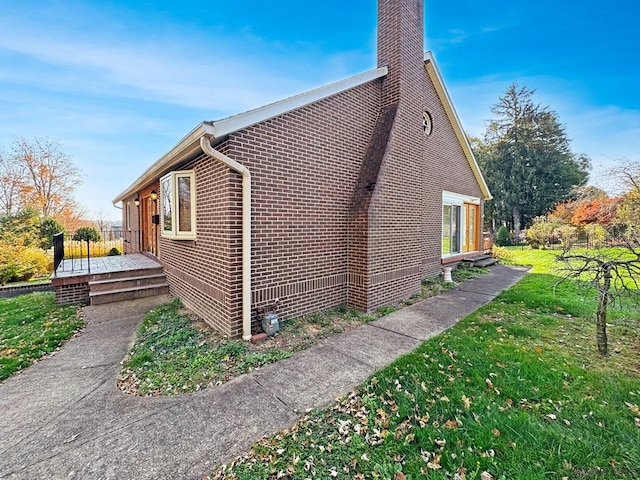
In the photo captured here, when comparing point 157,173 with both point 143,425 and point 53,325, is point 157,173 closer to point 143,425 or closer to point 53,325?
point 53,325

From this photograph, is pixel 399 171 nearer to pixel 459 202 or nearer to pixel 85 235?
pixel 459 202

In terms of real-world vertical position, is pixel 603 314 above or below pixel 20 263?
above

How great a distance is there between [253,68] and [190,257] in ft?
29.0

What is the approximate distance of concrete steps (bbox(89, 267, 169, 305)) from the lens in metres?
6.88

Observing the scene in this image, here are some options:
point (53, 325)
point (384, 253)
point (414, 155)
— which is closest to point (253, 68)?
point (414, 155)

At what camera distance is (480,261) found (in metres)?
12.0

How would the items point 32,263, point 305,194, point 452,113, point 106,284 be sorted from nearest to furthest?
1. point 305,194
2. point 106,284
3. point 452,113
4. point 32,263

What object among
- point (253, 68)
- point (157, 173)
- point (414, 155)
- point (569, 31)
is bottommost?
point (157, 173)

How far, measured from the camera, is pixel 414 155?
287 inches

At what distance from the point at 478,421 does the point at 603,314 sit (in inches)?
113

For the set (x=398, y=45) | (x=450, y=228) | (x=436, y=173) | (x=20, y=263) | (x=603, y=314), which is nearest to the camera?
(x=603, y=314)

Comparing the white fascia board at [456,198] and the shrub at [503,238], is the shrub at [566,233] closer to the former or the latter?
the shrub at [503,238]

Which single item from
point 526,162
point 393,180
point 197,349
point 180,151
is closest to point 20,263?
point 180,151

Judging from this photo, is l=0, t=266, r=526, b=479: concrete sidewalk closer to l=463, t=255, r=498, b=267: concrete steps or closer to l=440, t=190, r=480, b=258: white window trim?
l=440, t=190, r=480, b=258: white window trim
